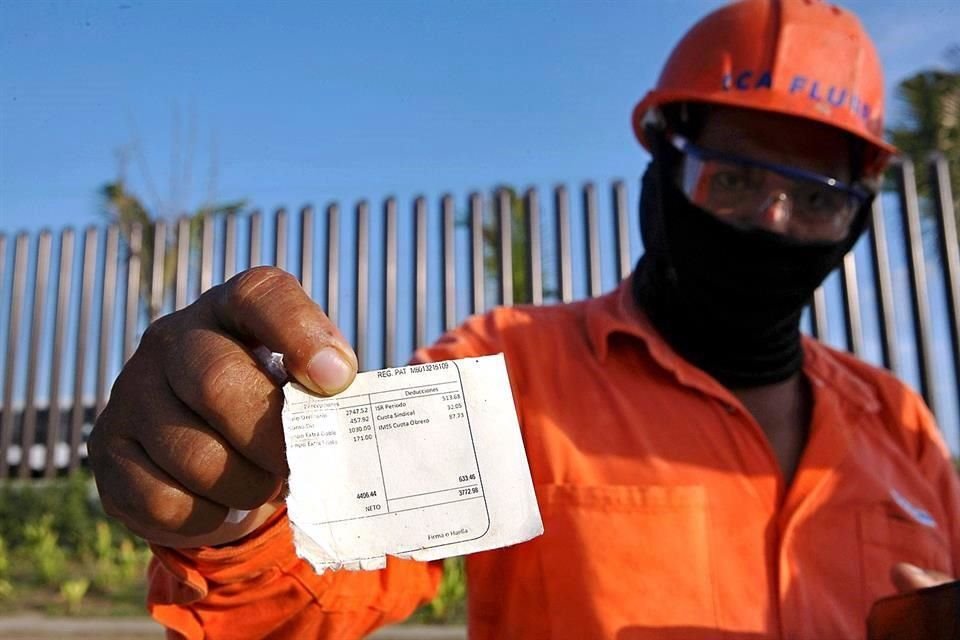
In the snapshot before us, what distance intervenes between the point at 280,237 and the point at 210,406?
5.06 meters

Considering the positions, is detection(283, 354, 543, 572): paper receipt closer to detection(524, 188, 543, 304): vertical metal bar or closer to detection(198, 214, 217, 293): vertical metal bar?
detection(524, 188, 543, 304): vertical metal bar

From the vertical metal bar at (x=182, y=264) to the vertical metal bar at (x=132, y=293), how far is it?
39cm

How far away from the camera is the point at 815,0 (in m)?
2.50

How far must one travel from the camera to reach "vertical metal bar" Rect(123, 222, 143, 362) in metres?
6.17

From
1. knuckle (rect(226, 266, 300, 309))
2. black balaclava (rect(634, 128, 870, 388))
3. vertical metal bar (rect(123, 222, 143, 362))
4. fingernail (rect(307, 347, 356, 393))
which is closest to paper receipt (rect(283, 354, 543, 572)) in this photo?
fingernail (rect(307, 347, 356, 393))

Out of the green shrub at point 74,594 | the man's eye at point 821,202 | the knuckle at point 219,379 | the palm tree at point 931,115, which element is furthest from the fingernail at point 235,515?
the palm tree at point 931,115

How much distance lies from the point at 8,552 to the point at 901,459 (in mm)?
6050

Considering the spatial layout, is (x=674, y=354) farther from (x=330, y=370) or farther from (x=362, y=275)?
(x=362, y=275)

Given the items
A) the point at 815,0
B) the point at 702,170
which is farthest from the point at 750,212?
the point at 815,0

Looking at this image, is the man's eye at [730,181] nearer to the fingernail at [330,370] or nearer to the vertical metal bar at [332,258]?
the fingernail at [330,370]

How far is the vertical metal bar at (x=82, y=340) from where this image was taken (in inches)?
242

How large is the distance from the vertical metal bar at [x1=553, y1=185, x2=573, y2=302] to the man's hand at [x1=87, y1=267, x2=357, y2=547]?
4.46 meters

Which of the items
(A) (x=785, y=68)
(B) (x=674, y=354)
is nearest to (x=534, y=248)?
(A) (x=785, y=68)

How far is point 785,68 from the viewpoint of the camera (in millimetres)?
2201
